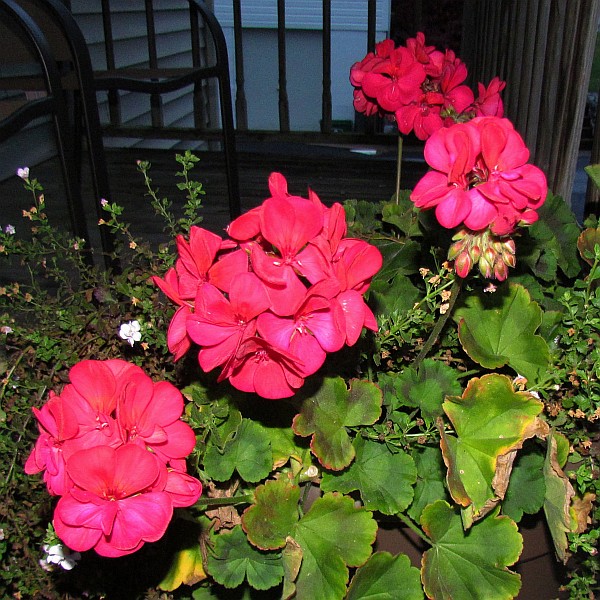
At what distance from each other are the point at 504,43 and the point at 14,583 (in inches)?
85.0

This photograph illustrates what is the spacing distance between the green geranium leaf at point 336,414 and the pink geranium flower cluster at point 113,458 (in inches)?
12.6

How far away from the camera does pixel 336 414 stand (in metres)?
1.05

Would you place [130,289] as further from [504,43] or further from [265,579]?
[504,43]

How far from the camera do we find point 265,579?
0.99 m

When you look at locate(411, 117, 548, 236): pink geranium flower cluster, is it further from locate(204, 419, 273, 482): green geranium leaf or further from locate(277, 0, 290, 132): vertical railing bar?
locate(277, 0, 290, 132): vertical railing bar

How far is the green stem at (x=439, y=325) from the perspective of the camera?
0.98 metres

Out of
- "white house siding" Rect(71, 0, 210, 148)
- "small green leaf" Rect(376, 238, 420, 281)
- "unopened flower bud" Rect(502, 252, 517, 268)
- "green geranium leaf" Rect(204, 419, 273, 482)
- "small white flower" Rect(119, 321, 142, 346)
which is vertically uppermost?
"unopened flower bud" Rect(502, 252, 517, 268)

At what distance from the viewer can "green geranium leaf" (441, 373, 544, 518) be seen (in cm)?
96

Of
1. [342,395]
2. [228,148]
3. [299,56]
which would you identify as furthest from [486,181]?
[299,56]

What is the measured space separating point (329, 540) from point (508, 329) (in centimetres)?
45

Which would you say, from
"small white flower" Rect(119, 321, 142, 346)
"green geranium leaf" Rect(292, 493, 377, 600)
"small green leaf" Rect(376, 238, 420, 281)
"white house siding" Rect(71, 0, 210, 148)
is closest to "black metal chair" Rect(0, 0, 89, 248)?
"small white flower" Rect(119, 321, 142, 346)

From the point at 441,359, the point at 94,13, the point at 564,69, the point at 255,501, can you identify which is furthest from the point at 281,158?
the point at 255,501

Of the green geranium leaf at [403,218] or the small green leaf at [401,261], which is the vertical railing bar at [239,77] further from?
the small green leaf at [401,261]

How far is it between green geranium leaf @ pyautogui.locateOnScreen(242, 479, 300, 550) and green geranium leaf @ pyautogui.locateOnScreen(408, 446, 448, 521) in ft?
0.62
